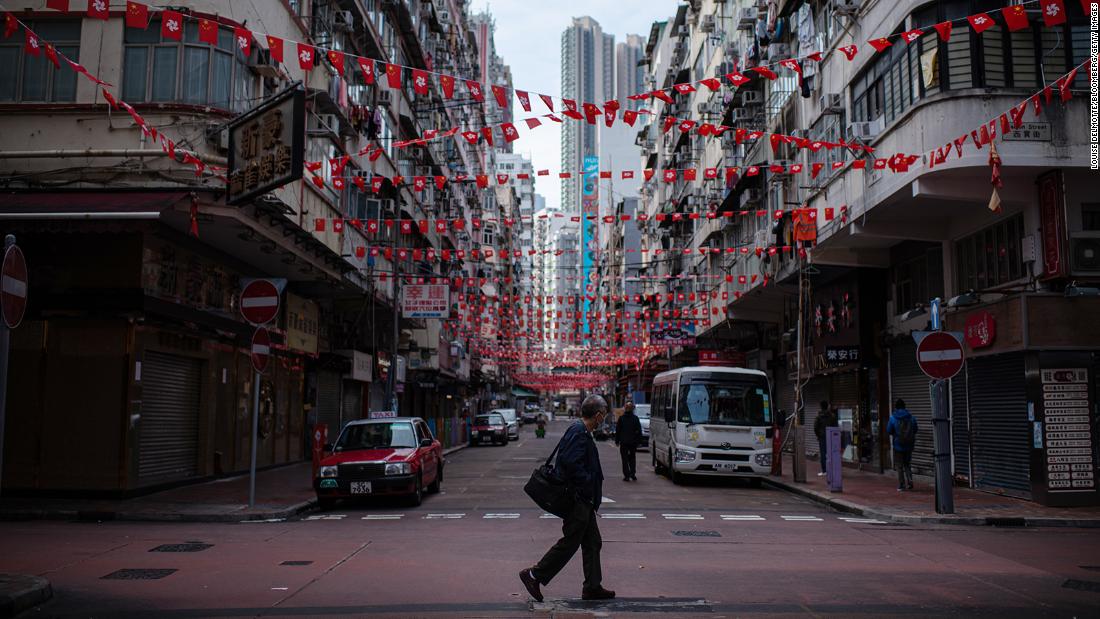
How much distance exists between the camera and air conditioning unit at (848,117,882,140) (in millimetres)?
20906

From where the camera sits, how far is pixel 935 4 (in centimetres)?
1847

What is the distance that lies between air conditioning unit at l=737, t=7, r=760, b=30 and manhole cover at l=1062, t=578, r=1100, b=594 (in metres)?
27.1

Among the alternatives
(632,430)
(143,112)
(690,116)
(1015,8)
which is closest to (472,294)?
(690,116)

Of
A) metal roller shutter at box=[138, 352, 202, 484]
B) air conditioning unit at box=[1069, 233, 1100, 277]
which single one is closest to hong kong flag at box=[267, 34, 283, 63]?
metal roller shutter at box=[138, 352, 202, 484]

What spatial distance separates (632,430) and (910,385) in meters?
6.97

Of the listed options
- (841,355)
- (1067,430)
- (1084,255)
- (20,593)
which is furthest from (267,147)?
(841,355)

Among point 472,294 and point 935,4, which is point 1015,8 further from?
point 472,294

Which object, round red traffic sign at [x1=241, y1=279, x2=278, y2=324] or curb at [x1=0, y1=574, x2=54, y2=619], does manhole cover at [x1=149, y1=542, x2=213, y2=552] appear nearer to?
curb at [x1=0, y1=574, x2=54, y2=619]

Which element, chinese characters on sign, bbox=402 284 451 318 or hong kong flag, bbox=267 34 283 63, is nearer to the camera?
hong kong flag, bbox=267 34 283 63

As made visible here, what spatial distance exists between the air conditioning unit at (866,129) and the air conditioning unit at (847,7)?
3.00 meters

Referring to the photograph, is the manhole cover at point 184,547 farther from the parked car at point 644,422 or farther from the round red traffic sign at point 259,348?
the parked car at point 644,422

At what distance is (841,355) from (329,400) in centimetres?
1696

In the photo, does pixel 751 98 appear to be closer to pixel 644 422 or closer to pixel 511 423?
pixel 644 422

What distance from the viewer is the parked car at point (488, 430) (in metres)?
46.3
